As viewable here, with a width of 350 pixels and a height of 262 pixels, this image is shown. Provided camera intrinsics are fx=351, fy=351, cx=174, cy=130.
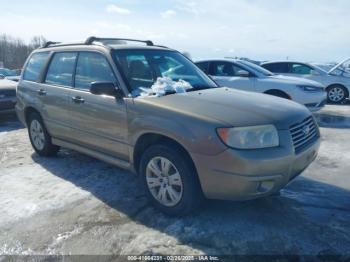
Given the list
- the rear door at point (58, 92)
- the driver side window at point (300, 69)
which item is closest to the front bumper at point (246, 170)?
the rear door at point (58, 92)

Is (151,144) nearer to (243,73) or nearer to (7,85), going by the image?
(243,73)

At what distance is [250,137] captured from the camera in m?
3.16

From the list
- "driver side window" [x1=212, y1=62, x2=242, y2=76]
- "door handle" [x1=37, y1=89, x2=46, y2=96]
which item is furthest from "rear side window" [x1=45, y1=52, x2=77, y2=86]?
"driver side window" [x1=212, y1=62, x2=242, y2=76]

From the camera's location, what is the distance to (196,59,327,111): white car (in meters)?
8.77

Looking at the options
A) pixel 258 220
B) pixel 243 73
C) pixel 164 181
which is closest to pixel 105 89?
pixel 164 181

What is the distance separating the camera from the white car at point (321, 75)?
11.9 metres

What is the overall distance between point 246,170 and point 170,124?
849 millimetres

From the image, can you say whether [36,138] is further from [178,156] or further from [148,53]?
[178,156]

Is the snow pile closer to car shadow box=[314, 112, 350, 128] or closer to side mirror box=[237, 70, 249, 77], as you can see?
side mirror box=[237, 70, 249, 77]

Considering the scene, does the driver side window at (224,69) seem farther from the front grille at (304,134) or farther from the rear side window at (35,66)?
the front grille at (304,134)

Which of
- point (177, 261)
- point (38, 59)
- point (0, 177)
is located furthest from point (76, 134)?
point (177, 261)

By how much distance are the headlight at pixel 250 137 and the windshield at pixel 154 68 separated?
4.26 feet

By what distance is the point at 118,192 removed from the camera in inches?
171

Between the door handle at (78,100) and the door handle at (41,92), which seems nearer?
the door handle at (78,100)
